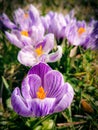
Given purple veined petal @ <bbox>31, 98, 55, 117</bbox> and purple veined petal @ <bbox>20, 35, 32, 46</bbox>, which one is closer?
purple veined petal @ <bbox>31, 98, 55, 117</bbox>

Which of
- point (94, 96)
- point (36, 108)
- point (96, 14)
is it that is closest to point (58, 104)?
point (36, 108)

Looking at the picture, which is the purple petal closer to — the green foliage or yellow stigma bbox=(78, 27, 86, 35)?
the green foliage

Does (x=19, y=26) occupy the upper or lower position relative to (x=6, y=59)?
upper

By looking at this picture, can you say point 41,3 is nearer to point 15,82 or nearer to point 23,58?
point 15,82

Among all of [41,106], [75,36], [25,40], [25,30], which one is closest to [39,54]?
[25,40]

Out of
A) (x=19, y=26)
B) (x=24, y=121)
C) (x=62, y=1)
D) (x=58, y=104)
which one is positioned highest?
(x=62, y=1)

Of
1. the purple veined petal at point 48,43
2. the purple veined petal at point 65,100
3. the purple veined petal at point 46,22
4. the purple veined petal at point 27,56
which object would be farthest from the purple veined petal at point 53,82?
the purple veined petal at point 46,22

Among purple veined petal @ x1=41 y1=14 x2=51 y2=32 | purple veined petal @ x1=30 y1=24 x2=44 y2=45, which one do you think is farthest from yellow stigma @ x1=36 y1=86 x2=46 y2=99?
purple veined petal @ x1=41 y1=14 x2=51 y2=32
